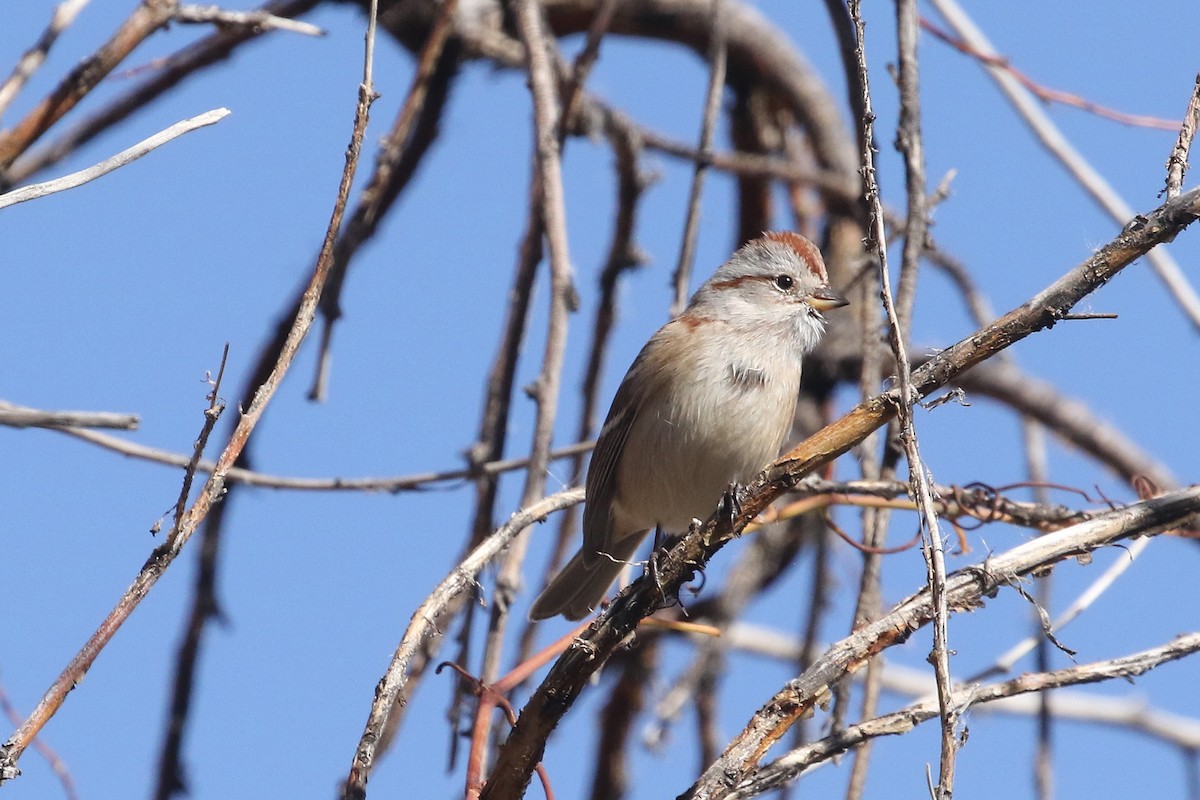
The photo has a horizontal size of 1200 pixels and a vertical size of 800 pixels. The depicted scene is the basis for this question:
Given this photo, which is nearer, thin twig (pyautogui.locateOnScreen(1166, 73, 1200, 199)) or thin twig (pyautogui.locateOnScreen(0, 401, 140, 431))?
thin twig (pyautogui.locateOnScreen(0, 401, 140, 431))

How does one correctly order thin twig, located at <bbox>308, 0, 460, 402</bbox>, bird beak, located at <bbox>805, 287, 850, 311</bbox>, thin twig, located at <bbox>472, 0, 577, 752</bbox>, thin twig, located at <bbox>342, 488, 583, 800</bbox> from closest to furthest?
thin twig, located at <bbox>342, 488, 583, 800</bbox> → thin twig, located at <bbox>472, 0, 577, 752</bbox> → thin twig, located at <bbox>308, 0, 460, 402</bbox> → bird beak, located at <bbox>805, 287, 850, 311</bbox>

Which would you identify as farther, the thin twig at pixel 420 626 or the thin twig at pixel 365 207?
the thin twig at pixel 365 207

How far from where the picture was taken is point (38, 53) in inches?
110

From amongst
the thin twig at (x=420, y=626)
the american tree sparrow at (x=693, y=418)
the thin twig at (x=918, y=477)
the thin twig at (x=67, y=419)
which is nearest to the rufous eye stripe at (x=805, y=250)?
the american tree sparrow at (x=693, y=418)

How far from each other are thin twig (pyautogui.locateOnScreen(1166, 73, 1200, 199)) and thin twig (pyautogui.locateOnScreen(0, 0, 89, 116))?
209cm

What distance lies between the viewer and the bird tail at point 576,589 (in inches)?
163

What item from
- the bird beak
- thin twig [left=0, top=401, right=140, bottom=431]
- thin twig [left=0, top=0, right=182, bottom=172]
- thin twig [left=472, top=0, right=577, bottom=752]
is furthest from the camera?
the bird beak

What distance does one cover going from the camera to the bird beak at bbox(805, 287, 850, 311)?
432 centimetres

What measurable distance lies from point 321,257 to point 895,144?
5.97ft

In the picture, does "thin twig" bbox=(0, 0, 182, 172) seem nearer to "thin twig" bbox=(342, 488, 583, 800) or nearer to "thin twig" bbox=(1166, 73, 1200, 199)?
"thin twig" bbox=(342, 488, 583, 800)

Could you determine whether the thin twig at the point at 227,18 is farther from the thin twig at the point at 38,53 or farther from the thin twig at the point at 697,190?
the thin twig at the point at 697,190

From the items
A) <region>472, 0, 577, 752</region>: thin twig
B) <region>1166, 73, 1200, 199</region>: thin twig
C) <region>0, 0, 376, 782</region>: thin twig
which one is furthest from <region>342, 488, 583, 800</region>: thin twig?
<region>1166, 73, 1200, 199</region>: thin twig

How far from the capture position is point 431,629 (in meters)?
2.67

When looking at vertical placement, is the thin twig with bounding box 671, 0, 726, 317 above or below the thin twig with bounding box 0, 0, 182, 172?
above
